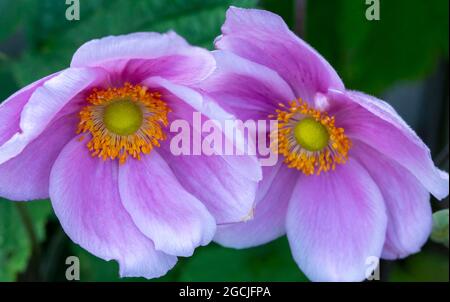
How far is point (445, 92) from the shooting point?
173cm

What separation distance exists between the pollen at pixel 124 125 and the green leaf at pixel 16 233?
232mm

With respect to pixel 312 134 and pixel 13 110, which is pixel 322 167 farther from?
pixel 13 110

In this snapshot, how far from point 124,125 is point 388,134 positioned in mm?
343

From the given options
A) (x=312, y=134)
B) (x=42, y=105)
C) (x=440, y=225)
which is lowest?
(x=440, y=225)

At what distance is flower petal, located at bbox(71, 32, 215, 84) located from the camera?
83 cm

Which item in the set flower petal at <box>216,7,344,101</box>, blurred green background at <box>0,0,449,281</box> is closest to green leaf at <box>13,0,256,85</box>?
blurred green background at <box>0,0,449,281</box>

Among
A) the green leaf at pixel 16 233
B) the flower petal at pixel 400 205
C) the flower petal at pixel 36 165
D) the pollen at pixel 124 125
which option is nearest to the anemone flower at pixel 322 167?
the flower petal at pixel 400 205

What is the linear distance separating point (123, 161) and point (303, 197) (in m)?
0.25

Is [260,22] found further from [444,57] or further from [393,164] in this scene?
[444,57]

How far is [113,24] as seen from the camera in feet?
3.74

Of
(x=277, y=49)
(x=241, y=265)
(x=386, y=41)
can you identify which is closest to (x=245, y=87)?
(x=277, y=49)

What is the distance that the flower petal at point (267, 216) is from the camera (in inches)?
40.6

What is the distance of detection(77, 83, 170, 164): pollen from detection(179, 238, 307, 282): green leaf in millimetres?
269
